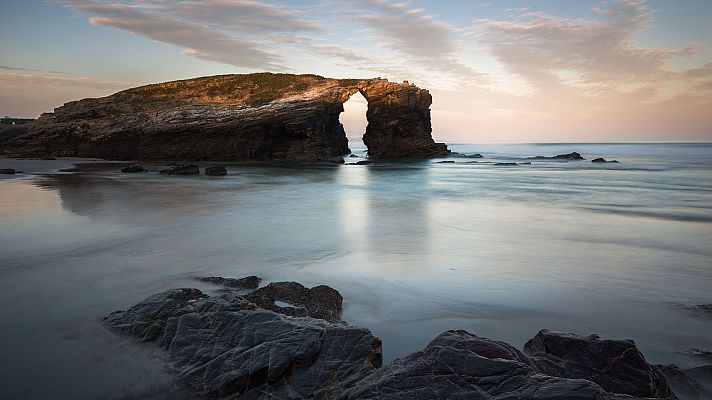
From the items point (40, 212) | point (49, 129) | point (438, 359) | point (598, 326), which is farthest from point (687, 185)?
point (49, 129)

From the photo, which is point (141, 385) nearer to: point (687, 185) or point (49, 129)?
point (687, 185)

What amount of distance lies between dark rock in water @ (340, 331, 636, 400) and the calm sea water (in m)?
1.08

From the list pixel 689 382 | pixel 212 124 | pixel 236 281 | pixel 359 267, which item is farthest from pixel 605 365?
pixel 212 124

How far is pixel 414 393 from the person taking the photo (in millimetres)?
2338

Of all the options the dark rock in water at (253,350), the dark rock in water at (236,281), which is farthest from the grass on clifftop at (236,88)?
the dark rock in water at (253,350)

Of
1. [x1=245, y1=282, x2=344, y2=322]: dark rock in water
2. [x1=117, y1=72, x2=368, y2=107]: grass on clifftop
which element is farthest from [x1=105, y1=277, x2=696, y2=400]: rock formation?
[x1=117, y1=72, x2=368, y2=107]: grass on clifftop

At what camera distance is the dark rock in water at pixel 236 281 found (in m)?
5.26

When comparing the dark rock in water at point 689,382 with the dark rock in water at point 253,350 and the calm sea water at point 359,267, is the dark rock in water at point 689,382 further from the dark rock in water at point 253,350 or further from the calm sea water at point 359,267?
the dark rock in water at point 253,350

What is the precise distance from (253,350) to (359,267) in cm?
351

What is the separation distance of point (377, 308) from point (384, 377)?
2.23 metres

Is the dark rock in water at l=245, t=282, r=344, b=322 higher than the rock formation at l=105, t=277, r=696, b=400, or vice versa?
the rock formation at l=105, t=277, r=696, b=400

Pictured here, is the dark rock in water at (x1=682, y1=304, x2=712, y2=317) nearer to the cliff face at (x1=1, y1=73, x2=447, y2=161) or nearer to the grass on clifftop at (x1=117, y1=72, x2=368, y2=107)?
the cliff face at (x1=1, y1=73, x2=447, y2=161)

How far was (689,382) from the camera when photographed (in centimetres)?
320

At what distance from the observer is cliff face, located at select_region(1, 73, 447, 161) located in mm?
37000
